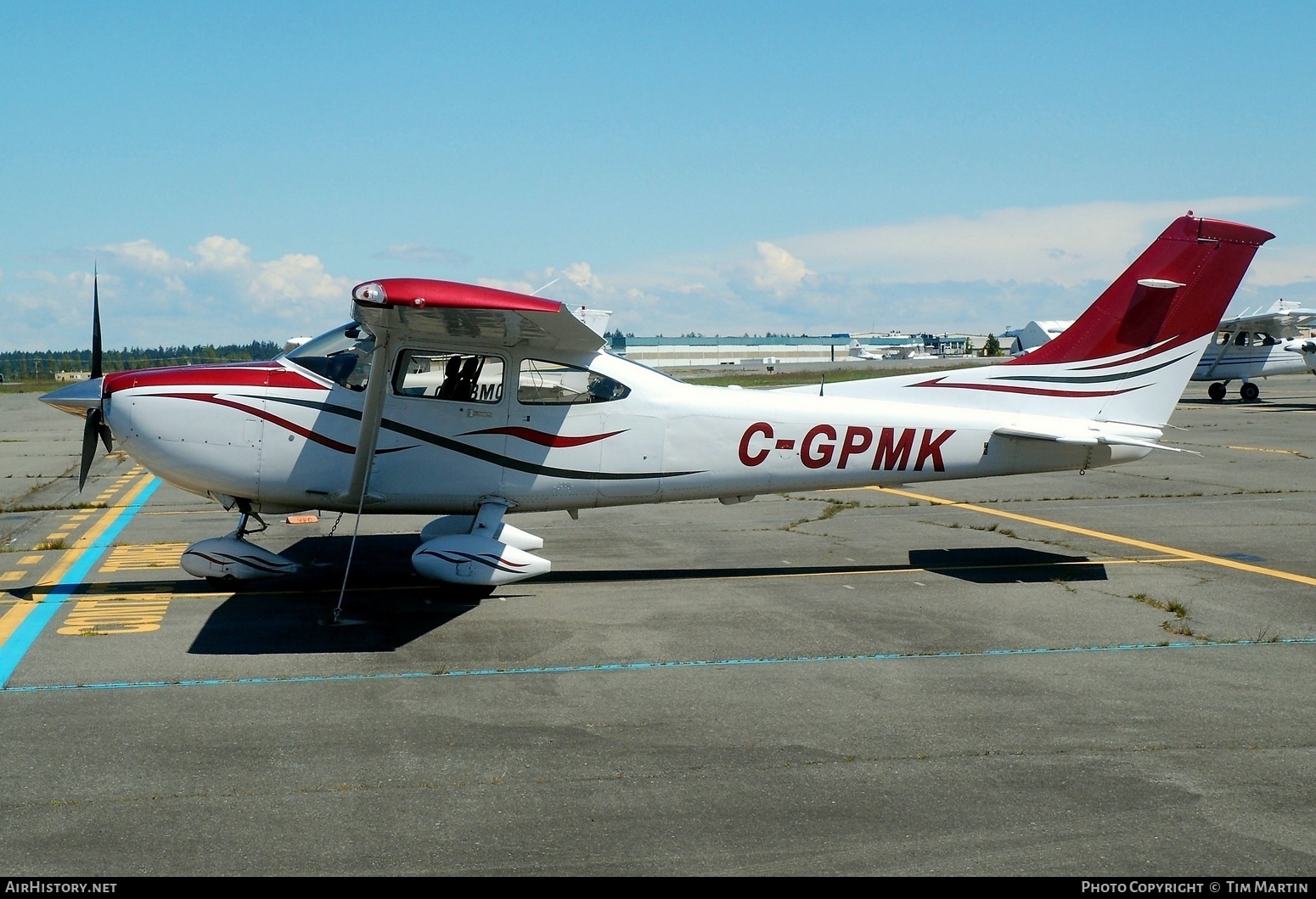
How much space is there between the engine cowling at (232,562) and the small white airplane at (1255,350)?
37820 mm

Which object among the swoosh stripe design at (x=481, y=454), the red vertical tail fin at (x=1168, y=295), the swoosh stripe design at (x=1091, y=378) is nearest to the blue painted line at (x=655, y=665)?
the swoosh stripe design at (x=481, y=454)

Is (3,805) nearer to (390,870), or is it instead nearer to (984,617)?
(390,870)

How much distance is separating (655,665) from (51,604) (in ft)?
17.4

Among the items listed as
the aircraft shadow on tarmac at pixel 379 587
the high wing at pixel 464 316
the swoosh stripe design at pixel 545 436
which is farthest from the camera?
the swoosh stripe design at pixel 545 436

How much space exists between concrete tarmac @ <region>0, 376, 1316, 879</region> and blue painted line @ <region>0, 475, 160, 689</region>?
58mm

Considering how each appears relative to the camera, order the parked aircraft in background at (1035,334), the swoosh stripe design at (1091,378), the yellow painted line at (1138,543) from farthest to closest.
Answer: the parked aircraft in background at (1035,334) → the swoosh stripe design at (1091,378) → the yellow painted line at (1138,543)

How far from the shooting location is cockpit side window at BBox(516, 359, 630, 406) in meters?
9.09

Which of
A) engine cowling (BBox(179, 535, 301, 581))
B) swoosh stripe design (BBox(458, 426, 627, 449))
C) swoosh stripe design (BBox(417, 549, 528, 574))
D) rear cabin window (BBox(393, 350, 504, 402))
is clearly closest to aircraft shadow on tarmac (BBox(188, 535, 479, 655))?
engine cowling (BBox(179, 535, 301, 581))

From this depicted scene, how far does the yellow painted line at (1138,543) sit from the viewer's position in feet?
31.4

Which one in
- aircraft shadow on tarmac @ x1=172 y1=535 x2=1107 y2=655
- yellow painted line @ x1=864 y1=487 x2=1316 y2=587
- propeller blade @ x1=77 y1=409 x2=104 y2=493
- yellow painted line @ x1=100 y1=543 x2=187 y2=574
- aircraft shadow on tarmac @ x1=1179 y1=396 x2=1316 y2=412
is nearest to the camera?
aircraft shadow on tarmac @ x1=172 y1=535 x2=1107 y2=655

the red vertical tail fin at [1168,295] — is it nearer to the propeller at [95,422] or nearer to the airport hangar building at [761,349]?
the propeller at [95,422]

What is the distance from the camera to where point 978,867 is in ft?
13.0

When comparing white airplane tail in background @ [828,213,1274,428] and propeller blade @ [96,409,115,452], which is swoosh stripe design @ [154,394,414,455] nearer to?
propeller blade @ [96,409,115,452]

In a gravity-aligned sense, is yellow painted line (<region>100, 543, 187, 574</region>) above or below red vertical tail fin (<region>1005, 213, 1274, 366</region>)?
below
